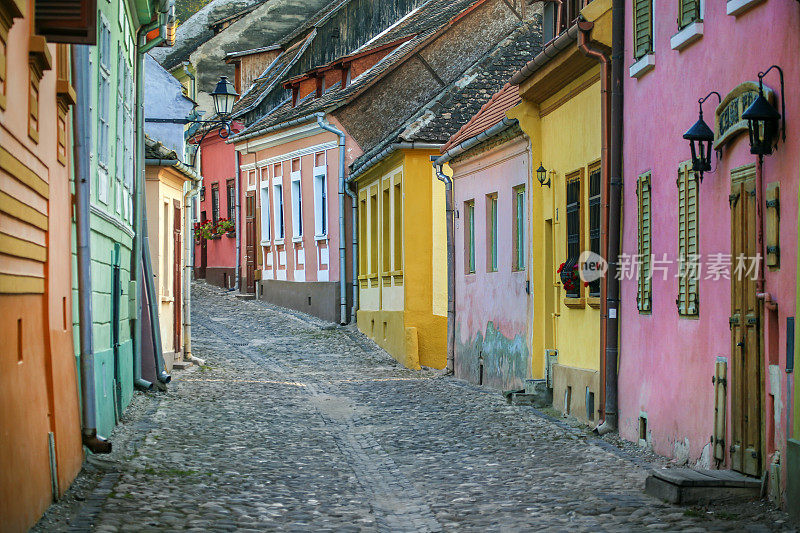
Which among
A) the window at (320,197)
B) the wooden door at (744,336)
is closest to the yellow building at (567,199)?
the wooden door at (744,336)

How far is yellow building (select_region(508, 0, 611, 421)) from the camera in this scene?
44.9ft

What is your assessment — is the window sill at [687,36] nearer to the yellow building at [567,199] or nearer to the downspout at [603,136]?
the downspout at [603,136]

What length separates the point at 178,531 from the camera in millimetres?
7879

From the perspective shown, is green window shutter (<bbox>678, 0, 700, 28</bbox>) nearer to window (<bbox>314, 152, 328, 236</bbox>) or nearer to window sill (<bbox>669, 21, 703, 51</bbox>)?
window sill (<bbox>669, 21, 703, 51</bbox>)

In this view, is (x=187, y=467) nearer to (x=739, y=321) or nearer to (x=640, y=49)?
(x=739, y=321)

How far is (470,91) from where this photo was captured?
2456 centimetres

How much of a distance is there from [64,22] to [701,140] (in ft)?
16.2

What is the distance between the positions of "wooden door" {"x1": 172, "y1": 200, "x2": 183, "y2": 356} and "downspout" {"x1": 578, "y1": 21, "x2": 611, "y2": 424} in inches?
424

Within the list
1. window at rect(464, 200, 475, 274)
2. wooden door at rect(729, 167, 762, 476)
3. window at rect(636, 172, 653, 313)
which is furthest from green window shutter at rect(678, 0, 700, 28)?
window at rect(464, 200, 475, 274)

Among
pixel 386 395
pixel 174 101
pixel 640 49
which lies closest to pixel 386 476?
pixel 640 49

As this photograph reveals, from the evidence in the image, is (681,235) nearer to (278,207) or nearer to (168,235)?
(168,235)

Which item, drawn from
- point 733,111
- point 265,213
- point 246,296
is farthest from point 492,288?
point 246,296

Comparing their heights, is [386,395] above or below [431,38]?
below

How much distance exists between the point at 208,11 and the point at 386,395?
1275 inches
